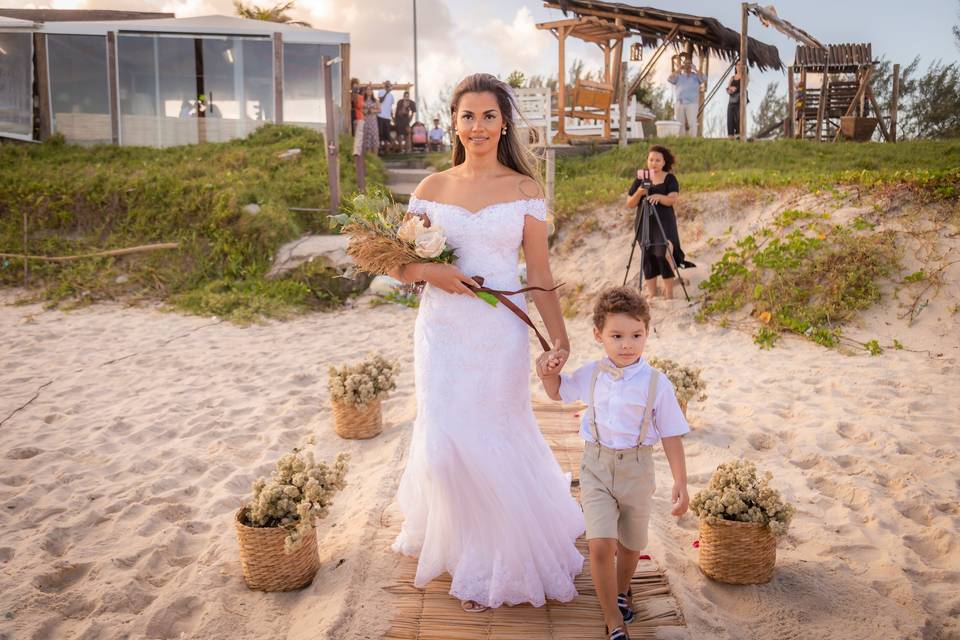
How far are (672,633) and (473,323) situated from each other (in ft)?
5.43

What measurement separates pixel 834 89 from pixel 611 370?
51.8 feet

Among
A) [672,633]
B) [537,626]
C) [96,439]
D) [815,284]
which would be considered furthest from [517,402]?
[815,284]

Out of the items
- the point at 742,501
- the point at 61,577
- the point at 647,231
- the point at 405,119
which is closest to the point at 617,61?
the point at 405,119

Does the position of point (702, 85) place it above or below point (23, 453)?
above

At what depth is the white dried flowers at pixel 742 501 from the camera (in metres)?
3.34

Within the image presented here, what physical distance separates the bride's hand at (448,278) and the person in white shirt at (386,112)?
1687 centimetres

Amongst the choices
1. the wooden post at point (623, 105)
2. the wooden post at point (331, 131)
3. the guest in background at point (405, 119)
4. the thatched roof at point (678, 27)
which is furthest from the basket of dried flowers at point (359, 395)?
the guest in background at point (405, 119)

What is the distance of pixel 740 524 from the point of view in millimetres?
3379

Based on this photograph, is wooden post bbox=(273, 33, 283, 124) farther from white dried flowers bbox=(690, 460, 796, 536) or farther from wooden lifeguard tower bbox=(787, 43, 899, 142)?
white dried flowers bbox=(690, 460, 796, 536)

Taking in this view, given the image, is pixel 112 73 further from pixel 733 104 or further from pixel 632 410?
pixel 632 410

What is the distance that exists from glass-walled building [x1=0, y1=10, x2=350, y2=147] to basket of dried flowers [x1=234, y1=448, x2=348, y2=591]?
15.0 metres

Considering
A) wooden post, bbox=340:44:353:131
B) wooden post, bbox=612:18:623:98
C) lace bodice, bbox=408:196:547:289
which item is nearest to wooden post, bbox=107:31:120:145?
wooden post, bbox=340:44:353:131

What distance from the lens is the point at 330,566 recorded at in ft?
12.2

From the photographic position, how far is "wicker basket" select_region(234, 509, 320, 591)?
3.43m
